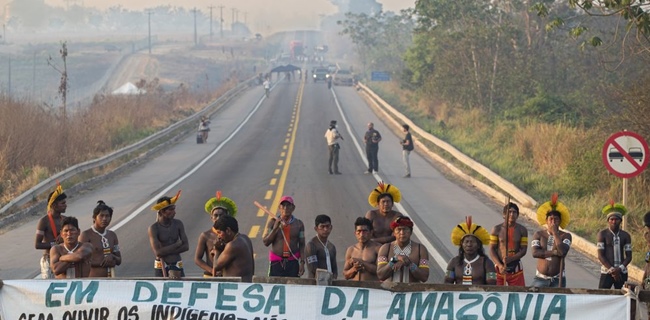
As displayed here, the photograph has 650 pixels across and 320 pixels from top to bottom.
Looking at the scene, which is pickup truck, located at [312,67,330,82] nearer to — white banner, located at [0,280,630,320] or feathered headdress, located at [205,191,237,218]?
feathered headdress, located at [205,191,237,218]

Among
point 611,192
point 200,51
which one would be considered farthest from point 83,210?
point 200,51

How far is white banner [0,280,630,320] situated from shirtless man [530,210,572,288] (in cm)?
302

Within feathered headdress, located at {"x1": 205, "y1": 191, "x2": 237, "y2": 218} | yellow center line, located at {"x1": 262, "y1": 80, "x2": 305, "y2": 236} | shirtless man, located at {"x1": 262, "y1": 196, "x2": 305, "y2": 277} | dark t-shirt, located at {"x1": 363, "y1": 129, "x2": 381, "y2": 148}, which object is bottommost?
yellow center line, located at {"x1": 262, "y1": 80, "x2": 305, "y2": 236}

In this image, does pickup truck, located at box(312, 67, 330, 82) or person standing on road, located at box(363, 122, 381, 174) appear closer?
person standing on road, located at box(363, 122, 381, 174)

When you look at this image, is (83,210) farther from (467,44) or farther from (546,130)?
(467,44)

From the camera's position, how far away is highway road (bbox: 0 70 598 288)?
16.1m

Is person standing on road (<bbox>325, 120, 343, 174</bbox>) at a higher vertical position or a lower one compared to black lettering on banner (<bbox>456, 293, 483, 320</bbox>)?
lower

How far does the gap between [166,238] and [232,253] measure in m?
2.03

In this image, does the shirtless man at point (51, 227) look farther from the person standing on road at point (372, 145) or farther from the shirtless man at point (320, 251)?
the person standing on road at point (372, 145)

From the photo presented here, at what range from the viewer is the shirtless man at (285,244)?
11.6m

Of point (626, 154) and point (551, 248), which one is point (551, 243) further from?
point (626, 154)

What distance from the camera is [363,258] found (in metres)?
9.90

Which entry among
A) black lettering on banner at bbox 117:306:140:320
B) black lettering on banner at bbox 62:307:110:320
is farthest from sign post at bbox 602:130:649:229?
black lettering on banner at bbox 62:307:110:320

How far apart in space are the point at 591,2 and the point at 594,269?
14.9ft
